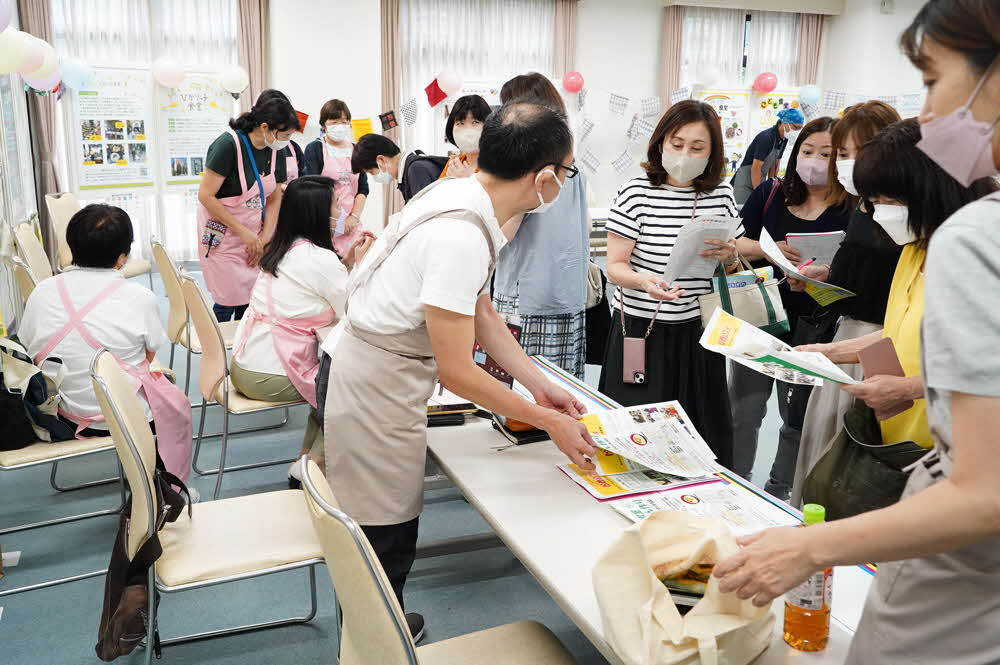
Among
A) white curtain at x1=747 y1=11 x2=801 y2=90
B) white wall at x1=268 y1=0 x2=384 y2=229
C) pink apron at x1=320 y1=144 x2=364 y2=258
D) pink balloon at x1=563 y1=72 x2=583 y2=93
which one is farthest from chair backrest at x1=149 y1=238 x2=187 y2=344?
white curtain at x1=747 y1=11 x2=801 y2=90

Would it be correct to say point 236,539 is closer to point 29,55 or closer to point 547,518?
point 547,518

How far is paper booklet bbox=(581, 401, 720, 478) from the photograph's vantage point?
1637mm

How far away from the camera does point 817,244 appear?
8.54 ft

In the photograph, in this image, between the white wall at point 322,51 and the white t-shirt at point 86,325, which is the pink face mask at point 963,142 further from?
the white wall at point 322,51

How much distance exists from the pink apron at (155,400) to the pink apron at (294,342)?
1.30ft

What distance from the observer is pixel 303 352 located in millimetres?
2959

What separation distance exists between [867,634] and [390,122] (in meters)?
4.49

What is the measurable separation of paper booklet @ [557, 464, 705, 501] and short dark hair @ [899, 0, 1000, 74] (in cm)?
98

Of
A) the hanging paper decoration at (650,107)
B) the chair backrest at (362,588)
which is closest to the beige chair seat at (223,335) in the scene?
the chair backrest at (362,588)

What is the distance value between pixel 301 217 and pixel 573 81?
21.7 feet

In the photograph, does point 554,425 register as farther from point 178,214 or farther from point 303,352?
point 178,214

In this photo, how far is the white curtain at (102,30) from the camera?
7.40m

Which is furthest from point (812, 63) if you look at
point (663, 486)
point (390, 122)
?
point (663, 486)

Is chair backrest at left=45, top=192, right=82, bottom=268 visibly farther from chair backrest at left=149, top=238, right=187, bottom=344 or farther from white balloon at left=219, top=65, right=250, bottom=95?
white balloon at left=219, top=65, right=250, bottom=95
